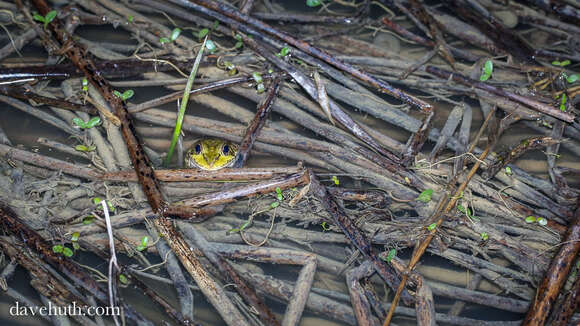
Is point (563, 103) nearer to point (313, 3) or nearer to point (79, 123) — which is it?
point (313, 3)

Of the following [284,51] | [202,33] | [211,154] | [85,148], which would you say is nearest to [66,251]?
[85,148]

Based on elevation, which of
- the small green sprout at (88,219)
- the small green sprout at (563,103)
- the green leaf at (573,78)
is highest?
the green leaf at (573,78)

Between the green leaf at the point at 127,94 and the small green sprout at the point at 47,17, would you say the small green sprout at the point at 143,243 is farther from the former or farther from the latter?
the small green sprout at the point at 47,17

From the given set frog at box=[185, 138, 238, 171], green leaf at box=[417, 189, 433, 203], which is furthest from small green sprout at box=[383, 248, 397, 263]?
frog at box=[185, 138, 238, 171]

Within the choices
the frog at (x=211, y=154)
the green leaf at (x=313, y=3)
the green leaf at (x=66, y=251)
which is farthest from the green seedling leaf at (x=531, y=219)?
the green leaf at (x=66, y=251)

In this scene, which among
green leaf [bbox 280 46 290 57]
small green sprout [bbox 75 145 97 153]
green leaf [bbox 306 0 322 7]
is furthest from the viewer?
green leaf [bbox 306 0 322 7]

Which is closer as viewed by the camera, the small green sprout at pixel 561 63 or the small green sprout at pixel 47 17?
the small green sprout at pixel 47 17

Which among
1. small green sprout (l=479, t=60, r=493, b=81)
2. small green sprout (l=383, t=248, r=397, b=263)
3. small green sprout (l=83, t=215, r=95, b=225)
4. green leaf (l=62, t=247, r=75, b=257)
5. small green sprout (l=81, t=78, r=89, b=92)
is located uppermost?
small green sprout (l=81, t=78, r=89, b=92)

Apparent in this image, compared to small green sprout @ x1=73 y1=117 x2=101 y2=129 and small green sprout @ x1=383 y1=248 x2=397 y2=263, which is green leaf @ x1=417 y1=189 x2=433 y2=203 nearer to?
small green sprout @ x1=383 y1=248 x2=397 y2=263

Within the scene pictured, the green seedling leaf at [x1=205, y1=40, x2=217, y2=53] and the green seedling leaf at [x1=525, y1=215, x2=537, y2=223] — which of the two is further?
the green seedling leaf at [x1=205, y1=40, x2=217, y2=53]
